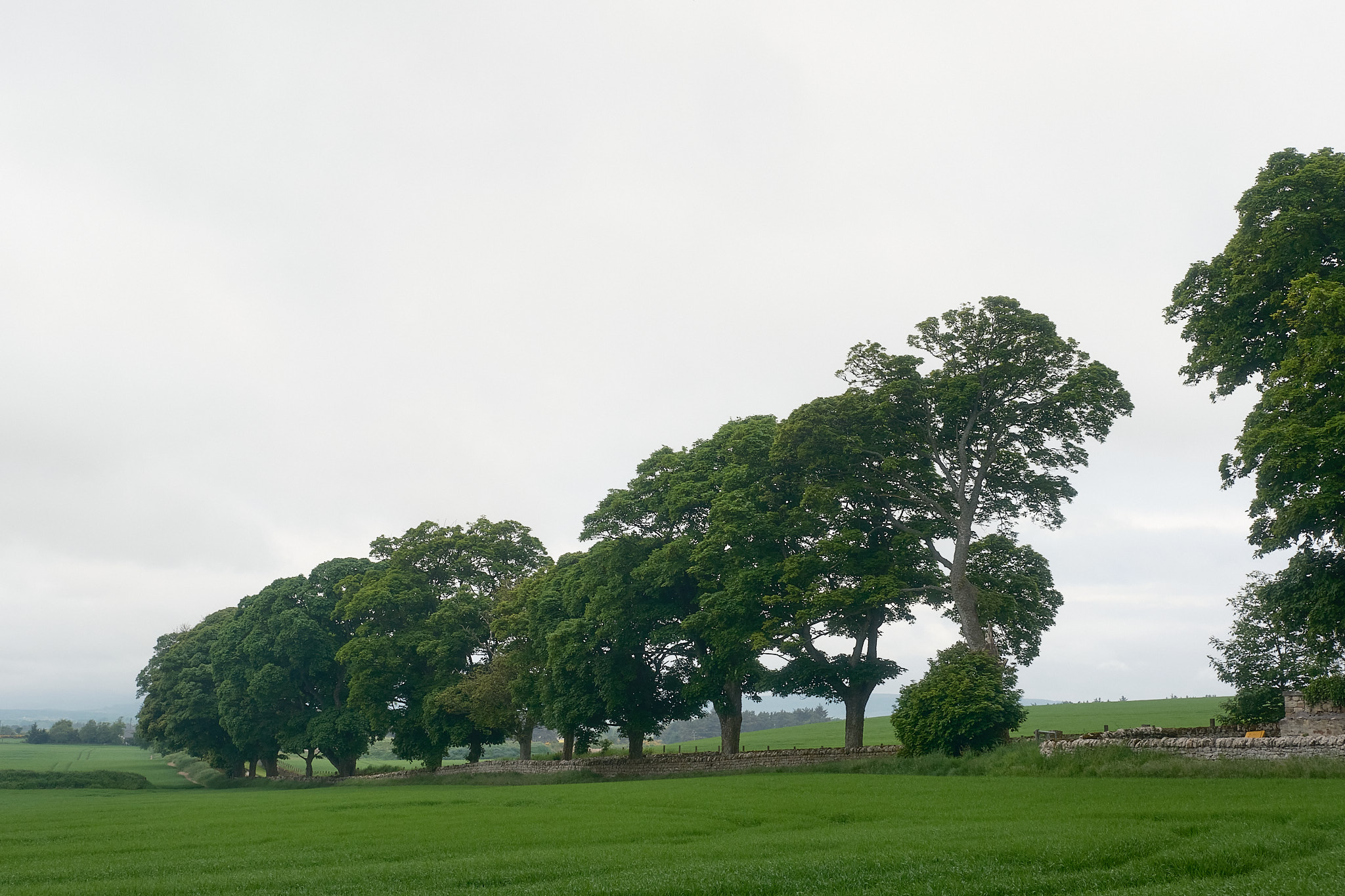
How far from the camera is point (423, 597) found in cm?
6044

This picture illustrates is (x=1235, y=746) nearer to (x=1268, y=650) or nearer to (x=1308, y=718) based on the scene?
(x=1308, y=718)

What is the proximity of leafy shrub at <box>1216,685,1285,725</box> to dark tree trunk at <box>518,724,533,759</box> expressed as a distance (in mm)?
37273

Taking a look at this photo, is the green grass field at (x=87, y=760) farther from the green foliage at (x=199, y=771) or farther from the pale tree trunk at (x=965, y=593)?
the pale tree trunk at (x=965, y=593)

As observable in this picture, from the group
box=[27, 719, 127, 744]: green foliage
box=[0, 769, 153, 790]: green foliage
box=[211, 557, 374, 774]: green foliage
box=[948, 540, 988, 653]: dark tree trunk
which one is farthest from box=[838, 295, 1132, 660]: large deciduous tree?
box=[27, 719, 127, 744]: green foliage

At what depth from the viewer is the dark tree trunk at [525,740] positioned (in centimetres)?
5494

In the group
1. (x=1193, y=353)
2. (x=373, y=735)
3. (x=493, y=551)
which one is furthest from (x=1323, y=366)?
(x=373, y=735)

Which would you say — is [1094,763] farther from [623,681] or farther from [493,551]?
[493,551]

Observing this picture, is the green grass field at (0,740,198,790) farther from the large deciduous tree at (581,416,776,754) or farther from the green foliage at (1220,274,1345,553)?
the green foliage at (1220,274,1345,553)

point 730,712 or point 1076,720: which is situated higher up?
point 730,712

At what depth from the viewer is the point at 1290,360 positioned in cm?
2523

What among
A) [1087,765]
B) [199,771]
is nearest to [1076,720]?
[1087,765]

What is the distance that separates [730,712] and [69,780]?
55.6 meters

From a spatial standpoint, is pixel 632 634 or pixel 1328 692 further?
pixel 632 634

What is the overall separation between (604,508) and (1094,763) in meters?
28.7
